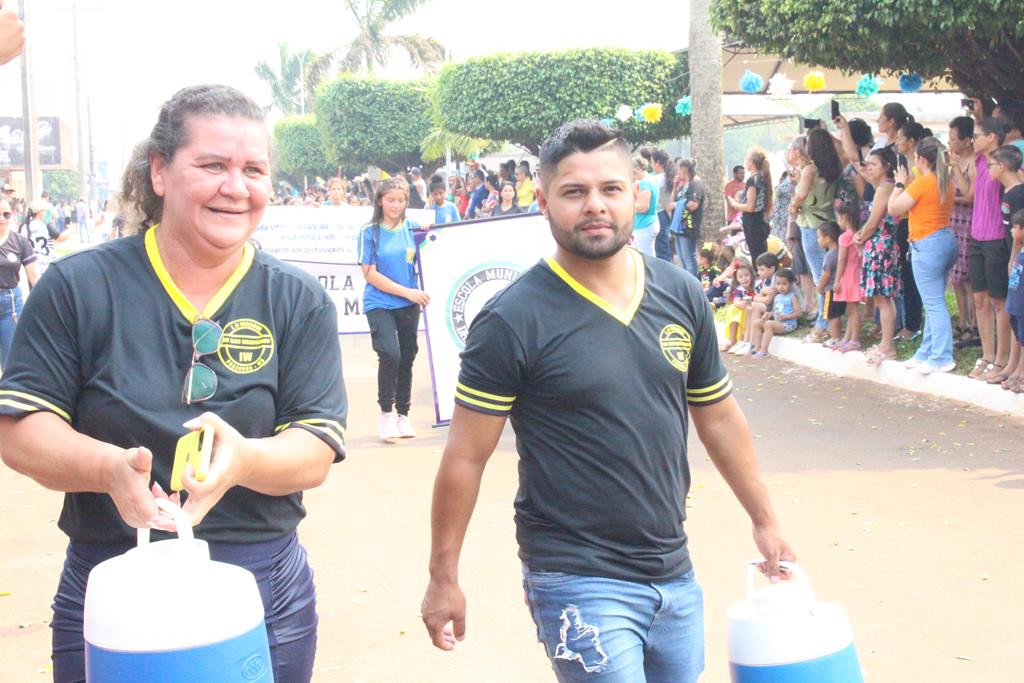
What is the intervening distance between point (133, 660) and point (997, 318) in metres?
8.81

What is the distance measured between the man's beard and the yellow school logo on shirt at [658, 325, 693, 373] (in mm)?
227

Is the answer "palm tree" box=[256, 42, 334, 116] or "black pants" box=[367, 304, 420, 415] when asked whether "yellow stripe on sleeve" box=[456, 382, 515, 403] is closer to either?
"black pants" box=[367, 304, 420, 415]

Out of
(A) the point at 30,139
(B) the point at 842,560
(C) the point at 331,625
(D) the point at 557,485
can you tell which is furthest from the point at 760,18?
(A) the point at 30,139

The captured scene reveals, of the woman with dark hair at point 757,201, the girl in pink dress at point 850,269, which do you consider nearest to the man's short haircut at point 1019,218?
the girl in pink dress at point 850,269

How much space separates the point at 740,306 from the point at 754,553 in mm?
7987

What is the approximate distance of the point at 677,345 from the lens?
3.07 meters

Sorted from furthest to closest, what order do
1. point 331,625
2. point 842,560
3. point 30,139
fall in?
1. point 30,139
2. point 842,560
3. point 331,625

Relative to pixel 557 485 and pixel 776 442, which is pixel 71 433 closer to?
pixel 557 485

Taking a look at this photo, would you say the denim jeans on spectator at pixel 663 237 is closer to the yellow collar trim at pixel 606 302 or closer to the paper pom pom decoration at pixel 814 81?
the paper pom pom decoration at pixel 814 81

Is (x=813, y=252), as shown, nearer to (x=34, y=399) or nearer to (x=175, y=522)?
(x=34, y=399)

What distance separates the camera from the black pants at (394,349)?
9.23 m

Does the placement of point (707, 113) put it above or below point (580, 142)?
above

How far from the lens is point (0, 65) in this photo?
10.1ft

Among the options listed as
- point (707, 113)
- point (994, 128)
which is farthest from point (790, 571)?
point (707, 113)
